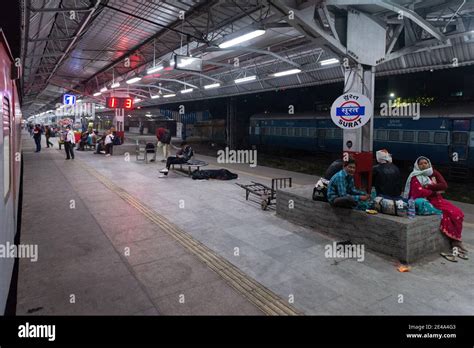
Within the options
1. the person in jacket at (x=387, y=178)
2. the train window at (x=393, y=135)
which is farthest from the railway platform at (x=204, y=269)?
the train window at (x=393, y=135)

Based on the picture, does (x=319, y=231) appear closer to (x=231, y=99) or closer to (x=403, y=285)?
(x=403, y=285)

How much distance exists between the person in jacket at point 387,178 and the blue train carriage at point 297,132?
12.3 meters

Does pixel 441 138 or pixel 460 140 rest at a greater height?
pixel 441 138

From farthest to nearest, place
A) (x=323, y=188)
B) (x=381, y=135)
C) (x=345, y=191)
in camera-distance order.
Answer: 1. (x=381, y=135)
2. (x=323, y=188)
3. (x=345, y=191)

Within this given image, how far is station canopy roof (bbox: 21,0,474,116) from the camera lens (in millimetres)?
6824

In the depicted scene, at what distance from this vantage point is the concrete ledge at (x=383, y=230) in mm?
5074

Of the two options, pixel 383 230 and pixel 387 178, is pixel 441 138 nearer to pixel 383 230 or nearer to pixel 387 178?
pixel 387 178

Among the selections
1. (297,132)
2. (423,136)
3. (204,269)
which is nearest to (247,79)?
(297,132)

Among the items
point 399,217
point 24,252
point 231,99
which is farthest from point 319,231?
point 231,99

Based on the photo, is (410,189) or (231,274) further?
(410,189)

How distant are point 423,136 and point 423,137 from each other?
4 cm

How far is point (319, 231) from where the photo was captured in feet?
21.3

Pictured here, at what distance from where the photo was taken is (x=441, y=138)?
534 inches
